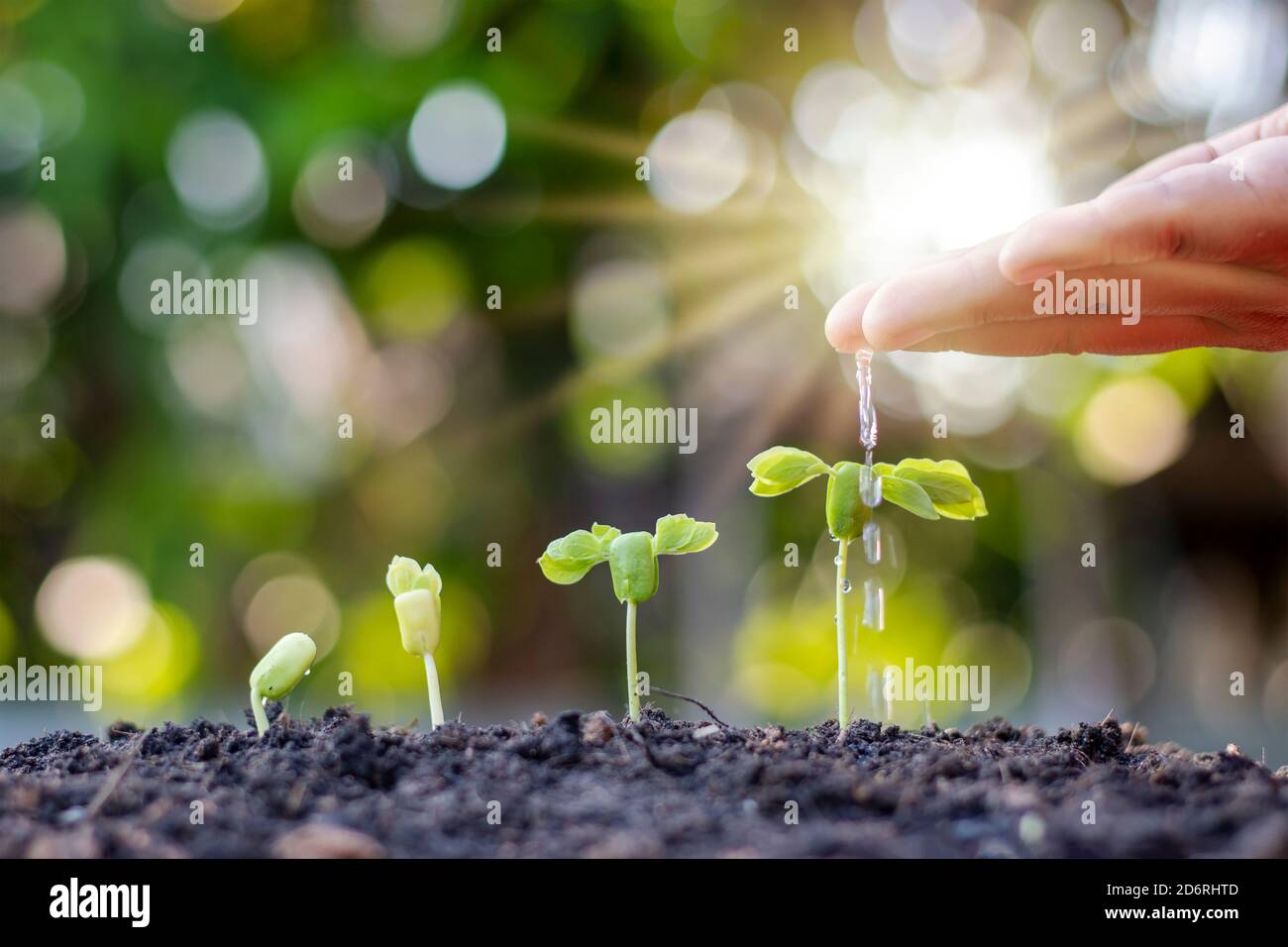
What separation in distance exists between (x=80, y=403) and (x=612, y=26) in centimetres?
214

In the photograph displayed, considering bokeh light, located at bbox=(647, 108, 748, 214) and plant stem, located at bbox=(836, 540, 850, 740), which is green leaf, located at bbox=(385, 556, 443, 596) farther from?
bokeh light, located at bbox=(647, 108, 748, 214)

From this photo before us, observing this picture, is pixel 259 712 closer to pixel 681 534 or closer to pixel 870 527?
pixel 681 534

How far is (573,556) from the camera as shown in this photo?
1.07m

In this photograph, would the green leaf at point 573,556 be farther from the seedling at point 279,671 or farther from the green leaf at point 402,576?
the seedling at point 279,671

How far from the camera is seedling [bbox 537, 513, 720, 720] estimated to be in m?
Result: 1.04

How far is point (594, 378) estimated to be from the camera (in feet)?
10.1

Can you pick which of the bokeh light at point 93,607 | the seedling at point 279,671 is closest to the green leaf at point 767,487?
the seedling at point 279,671

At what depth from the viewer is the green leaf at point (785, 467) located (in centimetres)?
102

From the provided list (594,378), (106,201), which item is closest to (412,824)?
(594,378)

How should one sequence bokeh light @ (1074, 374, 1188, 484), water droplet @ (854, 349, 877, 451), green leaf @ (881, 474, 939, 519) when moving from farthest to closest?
bokeh light @ (1074, 374, 1188, 484)
water droplet @ (854, 349, 877, 451)
green leaf @ (881, 474, 939, 519)

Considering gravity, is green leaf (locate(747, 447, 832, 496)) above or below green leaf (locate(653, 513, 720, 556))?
above

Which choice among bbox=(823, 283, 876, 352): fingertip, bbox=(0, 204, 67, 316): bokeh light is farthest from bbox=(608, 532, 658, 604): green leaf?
bbox=(0, 204, 67, 316): bokeh light

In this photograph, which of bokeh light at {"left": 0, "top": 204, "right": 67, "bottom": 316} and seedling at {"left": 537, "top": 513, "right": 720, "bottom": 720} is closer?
seedling at {"left": 537, "top": 513, "right": 720, "bottom": 720}
